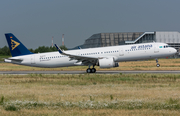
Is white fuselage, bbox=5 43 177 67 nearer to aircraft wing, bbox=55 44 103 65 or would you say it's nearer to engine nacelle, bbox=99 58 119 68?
aircraft wing, bbox=55 44 103 65

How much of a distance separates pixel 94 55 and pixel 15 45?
1199cm

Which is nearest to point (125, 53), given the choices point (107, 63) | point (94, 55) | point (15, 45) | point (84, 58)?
point (107, 63)

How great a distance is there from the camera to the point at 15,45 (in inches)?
1347

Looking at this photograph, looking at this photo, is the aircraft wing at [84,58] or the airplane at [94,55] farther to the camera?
the airplane at [94,55]

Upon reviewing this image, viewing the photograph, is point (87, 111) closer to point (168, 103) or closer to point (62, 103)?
point (62, 103)

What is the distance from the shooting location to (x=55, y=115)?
8.76 metres

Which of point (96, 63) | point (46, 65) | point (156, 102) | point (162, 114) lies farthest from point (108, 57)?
point (162, 114)

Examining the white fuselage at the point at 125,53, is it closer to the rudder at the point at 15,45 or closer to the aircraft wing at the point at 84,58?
the aircraft wing at the point at 84,58

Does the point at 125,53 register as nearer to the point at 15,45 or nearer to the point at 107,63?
the point at 107,63

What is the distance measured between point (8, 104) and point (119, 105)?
509cm

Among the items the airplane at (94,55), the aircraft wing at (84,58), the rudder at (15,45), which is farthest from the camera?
the rudder at (15,45)

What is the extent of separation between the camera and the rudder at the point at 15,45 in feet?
112

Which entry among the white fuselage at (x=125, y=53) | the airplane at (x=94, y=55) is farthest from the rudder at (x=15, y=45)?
the white fuselage at (x=125, y=53)

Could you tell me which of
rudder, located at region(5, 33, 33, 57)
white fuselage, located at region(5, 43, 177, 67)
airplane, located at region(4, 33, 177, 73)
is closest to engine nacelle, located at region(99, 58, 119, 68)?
airplane, located at region(4, 33, 177, 73)
